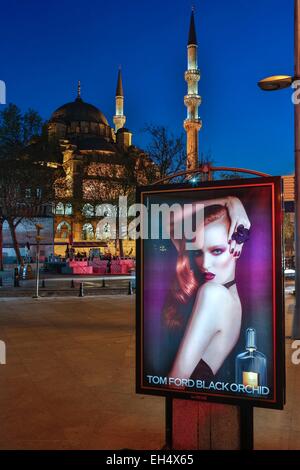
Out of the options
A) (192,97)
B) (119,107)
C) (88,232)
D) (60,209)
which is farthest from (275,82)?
(119,107)

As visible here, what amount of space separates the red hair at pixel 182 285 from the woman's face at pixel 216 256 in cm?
7

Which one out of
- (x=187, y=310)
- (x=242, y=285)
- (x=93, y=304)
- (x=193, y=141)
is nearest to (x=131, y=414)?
(x=187, y=310)

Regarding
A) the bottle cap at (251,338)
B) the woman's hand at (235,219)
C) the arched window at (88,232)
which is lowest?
the bottle cap at (251,338)

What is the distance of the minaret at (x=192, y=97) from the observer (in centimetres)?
6431

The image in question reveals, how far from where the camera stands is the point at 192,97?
6681cm

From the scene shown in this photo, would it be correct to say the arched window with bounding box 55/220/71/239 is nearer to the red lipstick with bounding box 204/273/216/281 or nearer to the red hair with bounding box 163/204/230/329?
the red hair with bounding box 163/204/230/329

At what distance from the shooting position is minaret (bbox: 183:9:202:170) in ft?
211

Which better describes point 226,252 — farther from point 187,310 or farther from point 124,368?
point 124,368

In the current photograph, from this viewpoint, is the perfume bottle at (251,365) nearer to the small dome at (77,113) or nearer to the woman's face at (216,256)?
the woman's face at (216,256)

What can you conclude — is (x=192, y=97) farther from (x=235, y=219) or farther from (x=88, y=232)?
(x=235, y=219)

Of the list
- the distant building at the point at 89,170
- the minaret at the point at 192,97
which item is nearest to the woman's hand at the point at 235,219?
the distant building at the point at 89,170

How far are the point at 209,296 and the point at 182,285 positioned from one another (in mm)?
239

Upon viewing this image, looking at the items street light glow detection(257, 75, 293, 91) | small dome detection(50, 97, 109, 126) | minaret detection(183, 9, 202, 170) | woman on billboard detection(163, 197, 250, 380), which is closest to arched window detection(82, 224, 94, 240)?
minaret detection(183, 9, 202, 170)

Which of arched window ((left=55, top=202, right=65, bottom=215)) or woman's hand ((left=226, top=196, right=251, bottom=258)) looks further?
arched window ((left=55, top=202, right=65, bottom=215))
